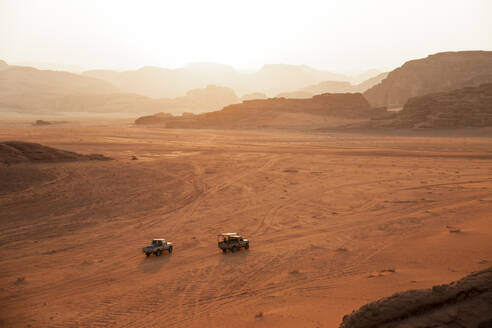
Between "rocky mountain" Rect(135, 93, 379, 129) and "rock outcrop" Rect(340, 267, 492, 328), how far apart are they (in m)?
66.2

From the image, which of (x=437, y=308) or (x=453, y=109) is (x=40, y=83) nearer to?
(x=453, y=109)

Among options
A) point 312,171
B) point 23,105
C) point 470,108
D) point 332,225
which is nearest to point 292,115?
point 470,108

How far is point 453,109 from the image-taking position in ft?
181

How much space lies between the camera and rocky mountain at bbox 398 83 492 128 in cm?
5359

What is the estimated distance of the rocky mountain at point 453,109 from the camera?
176ft

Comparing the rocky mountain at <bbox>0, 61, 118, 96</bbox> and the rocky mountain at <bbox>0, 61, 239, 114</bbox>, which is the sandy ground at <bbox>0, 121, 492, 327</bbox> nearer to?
the rocky mountain at <bbox>0, 61, 239, 114</bbox>

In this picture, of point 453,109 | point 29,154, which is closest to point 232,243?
point 29,154

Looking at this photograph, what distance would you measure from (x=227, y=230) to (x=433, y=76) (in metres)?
95.0

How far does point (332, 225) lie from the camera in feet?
46.5

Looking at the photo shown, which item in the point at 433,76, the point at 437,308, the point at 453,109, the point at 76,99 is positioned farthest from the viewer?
the point at 76,99

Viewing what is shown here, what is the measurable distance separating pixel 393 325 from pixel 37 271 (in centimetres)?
966

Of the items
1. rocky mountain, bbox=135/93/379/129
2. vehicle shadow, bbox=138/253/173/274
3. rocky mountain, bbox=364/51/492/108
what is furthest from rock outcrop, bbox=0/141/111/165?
rocky mountain, bbox=364/51/492/108

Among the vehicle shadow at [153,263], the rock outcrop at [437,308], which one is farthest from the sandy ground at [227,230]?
the rock outcrop at [437,308]

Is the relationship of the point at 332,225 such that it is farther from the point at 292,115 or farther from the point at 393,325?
the point at 292,115
